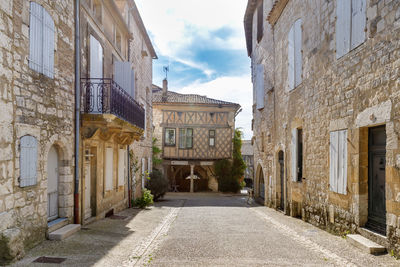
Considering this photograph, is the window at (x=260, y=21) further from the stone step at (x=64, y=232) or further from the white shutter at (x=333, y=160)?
the stone step at (x=64, y=232)

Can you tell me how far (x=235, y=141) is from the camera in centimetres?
2319

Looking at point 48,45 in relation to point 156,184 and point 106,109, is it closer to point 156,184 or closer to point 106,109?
point 106,109

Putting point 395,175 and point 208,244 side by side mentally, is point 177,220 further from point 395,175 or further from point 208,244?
point 395,175

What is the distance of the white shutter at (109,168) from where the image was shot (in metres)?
9.17

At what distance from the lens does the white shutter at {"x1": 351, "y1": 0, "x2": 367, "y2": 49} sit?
5562 mm

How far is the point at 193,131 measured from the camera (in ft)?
74.1

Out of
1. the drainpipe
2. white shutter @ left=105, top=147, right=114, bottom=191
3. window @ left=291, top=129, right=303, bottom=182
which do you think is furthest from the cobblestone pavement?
window @ left=291, top=129, right=303, bottom=182

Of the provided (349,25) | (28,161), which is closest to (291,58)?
(349,25)

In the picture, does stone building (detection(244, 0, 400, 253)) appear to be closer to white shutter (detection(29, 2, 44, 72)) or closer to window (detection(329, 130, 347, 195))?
window (detection(329, 130, 347, 195))

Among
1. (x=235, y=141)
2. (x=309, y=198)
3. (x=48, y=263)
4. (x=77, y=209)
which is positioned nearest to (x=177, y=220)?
(x=77, y=209)

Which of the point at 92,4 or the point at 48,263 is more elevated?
the point at 92,4

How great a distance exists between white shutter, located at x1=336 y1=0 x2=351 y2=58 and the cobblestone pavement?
364cm

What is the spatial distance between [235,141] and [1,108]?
63.8 ft

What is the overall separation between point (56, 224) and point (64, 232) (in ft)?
1.04
